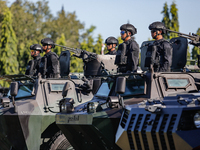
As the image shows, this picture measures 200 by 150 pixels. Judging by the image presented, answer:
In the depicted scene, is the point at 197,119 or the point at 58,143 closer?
the point at 197,119

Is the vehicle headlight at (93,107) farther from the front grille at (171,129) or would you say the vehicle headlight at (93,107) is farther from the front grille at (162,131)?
the front grille at (171,129)

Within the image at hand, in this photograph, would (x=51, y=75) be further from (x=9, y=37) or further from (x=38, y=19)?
(x=38, y=19)

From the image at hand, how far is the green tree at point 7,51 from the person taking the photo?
1150 inches

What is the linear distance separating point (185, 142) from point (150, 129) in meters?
0.52

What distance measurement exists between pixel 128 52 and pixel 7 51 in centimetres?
2136

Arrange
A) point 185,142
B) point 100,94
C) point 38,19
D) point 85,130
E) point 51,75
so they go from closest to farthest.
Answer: point 185,142 < point 85,130 < point 100,94 < point 51,75 < point 38,19

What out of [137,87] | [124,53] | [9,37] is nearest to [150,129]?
[137,87]

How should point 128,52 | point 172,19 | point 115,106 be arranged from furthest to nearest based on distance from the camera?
point 172,19, point 128,52, point 115,106

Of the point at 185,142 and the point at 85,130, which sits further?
the point at 85,130

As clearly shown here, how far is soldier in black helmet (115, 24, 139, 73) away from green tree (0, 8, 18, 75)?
20.9m

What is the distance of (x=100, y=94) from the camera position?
8.61 meters

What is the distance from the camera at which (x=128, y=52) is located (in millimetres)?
9188

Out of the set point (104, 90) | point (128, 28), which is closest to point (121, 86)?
point (104, 90)

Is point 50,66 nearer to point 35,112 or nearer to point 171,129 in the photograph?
point 35,112
